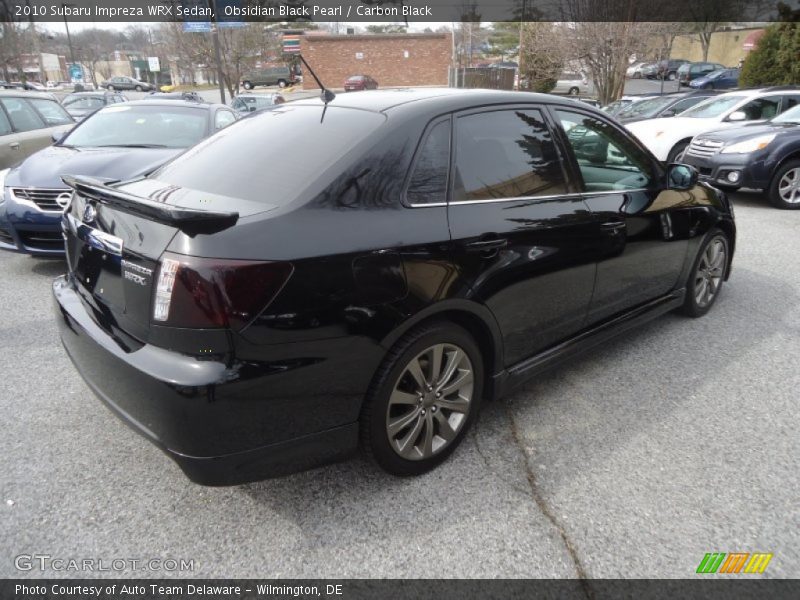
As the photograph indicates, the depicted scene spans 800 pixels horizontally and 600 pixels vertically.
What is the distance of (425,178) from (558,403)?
62.7 inches

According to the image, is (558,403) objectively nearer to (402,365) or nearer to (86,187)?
(402,365)

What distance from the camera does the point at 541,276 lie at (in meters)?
2.84

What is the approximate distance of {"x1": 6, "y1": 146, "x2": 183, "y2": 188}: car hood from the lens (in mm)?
5156

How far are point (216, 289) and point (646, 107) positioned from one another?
1414cm

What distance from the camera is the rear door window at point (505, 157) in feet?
8.57

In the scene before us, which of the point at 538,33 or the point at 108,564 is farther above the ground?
the point at 538,33

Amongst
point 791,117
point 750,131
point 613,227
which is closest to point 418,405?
point 613,227

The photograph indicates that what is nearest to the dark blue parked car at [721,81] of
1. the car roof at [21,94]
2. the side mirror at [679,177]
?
the car roof at [21,94]

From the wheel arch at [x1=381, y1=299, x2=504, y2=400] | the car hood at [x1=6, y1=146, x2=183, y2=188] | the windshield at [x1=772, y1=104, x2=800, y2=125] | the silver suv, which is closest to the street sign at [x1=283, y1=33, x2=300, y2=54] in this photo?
the car hood at [x1=6, y1=146, x2=183, y2=188]

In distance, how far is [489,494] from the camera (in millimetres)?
2514

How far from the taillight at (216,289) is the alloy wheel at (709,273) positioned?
11.6 feet

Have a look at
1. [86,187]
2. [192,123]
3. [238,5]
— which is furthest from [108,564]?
[238,5]

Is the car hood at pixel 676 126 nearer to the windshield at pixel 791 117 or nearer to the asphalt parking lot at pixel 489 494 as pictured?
the windshield at pixel 791 117

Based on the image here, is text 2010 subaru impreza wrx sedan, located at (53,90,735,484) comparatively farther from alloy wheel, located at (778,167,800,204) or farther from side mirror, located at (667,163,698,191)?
alloy wheel, located at (778,167,800,204)
